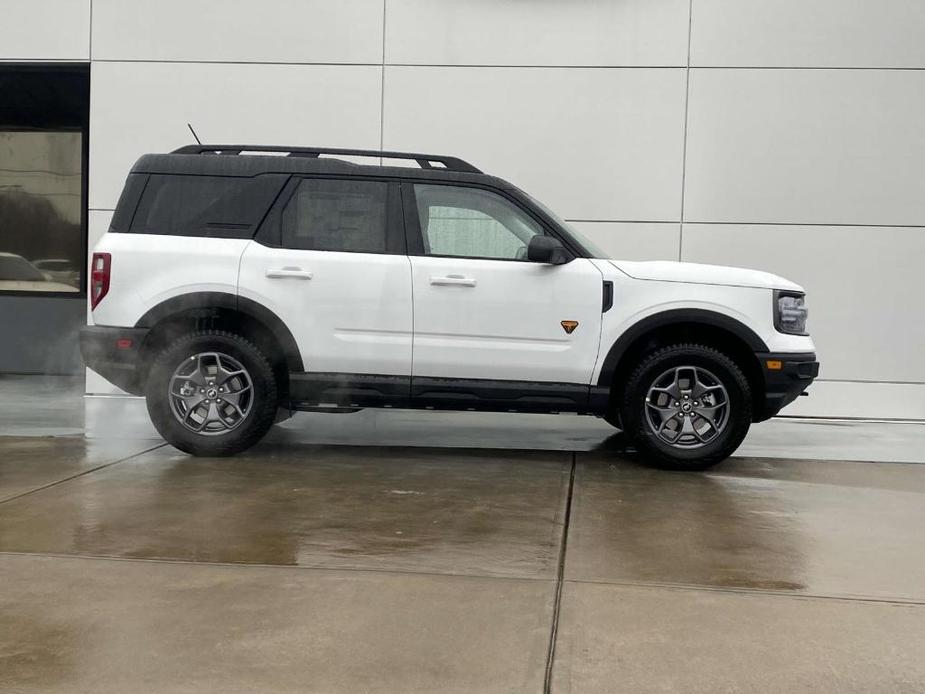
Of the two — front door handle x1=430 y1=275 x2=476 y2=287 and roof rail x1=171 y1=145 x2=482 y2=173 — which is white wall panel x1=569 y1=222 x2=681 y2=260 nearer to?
roof rail x1=171 y1=145 x2=482 y2=173

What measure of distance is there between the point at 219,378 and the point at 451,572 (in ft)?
10.9

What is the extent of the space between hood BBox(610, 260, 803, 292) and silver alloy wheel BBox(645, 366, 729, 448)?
604 mm

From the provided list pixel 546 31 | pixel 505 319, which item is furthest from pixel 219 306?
pixel 546 31

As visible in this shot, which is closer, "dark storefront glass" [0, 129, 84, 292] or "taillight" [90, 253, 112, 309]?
"taillight" [90, 253, 112, 309]

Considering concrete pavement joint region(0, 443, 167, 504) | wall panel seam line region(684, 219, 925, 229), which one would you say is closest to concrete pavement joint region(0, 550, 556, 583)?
concrete pavement joint region(0, 443, 167, 504)

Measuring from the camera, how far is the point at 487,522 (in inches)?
224

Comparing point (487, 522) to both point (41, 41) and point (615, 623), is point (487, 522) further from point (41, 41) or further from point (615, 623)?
point (41, 41)

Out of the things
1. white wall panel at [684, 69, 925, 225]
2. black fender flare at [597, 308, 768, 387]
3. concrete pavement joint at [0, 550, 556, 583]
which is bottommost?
concrete pavement joint at [0, 550, 556, 583]

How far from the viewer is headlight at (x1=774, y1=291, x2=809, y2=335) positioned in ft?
24.3

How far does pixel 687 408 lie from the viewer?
24.3ft

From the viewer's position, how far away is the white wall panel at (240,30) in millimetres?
11234

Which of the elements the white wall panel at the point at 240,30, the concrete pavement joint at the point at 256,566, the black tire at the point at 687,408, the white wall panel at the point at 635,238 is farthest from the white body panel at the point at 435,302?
the white wall panel at the point at 240,30

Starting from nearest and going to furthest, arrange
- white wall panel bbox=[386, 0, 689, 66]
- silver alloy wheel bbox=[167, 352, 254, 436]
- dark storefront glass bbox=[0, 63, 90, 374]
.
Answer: silver alloy wheel bbox=[167, 352, 254, 436]
white wall panel bbox=[386, 0, 689, 66]
dark storefront glass bbox=[0, 63, 90, 374]

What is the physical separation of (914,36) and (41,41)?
8.81 m
